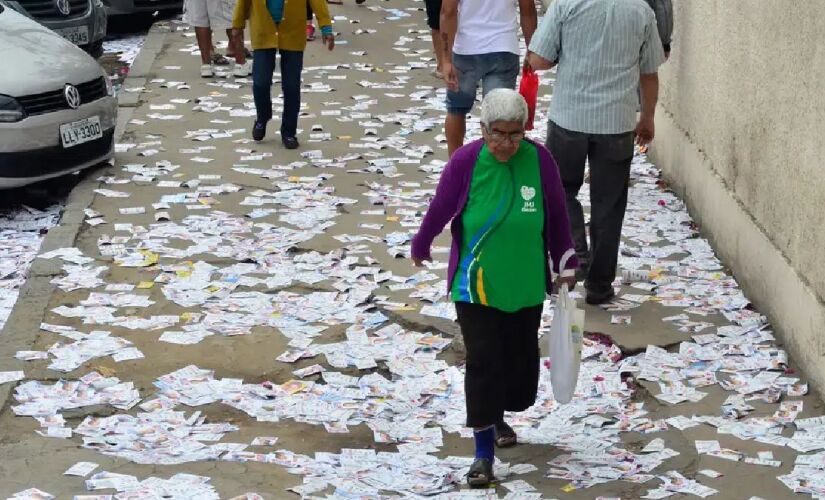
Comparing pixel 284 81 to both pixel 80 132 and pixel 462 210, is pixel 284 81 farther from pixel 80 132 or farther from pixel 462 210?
pixel 462 210

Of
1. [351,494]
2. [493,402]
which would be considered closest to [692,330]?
[493,402]

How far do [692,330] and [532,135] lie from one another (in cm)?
506

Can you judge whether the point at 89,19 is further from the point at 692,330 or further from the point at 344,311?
the point at 692,330

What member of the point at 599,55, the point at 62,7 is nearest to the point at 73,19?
the point at 62,7

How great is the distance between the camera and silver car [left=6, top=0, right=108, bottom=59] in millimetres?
15562

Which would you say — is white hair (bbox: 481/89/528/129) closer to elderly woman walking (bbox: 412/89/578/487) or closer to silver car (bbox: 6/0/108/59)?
elderly woman walking (bbox: 412/89/578/487)

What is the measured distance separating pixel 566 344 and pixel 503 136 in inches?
41.8

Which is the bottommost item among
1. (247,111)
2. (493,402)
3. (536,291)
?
(247,111)

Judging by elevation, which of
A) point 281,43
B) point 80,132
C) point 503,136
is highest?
point 503,136

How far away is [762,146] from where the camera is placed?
834 cm

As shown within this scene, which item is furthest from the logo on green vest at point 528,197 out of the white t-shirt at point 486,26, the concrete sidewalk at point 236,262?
the white t-shirt at point 486,26

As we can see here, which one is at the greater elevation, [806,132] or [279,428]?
[806,132]

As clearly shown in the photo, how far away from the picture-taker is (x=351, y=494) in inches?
244

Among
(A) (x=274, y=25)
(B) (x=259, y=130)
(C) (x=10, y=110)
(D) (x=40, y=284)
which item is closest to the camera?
(D) (x=40, y=284)
